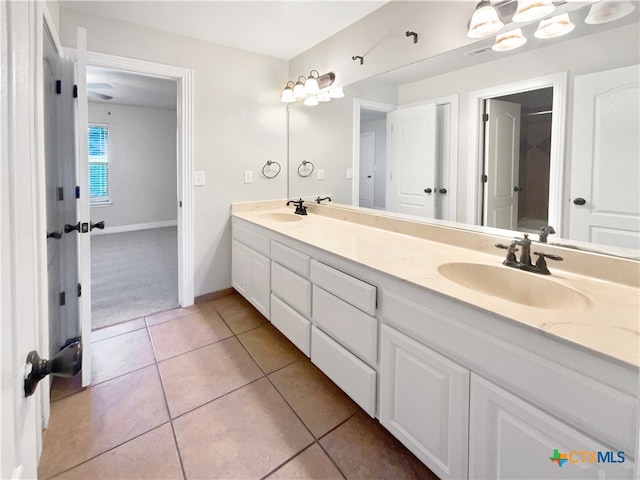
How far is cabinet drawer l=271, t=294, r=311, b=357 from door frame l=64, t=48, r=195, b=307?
1.06m

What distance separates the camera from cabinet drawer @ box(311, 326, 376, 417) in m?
1.44

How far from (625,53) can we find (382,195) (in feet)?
4.37

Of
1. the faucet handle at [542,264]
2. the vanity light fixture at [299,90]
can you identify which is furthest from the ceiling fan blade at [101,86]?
the faucet handle at [542,264]

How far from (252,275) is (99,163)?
5172 mm

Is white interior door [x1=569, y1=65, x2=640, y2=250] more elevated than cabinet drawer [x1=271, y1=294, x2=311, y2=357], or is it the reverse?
white interior door [x1=569, y1=65, x2=640, y2=250]

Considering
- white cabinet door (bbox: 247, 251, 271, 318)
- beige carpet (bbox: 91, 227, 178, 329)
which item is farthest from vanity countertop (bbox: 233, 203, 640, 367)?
beige carpet (bbox: 91, 227, 178, 329)

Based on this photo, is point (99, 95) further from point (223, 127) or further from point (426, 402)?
point (426, 402)

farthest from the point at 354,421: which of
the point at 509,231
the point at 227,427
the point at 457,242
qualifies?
the point at 509,231

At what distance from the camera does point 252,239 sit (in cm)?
261

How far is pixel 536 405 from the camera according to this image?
88 centimetres

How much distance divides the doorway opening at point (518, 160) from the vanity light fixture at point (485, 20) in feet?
1.01

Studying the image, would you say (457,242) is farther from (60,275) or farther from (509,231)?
(60,275)

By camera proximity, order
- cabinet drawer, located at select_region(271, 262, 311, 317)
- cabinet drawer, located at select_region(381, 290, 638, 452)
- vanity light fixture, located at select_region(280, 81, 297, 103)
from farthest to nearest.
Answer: vanity light fixture, located at select_region(280, 81, 297, 103) < cabinet drawer, located at select_region(271, 262, 311, 317) < cabinet drawer, located at select_region(381, 290, 638, 452)

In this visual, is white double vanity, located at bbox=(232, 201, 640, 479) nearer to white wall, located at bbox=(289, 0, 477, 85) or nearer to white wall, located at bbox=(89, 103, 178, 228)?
white wall, located at bbox=(289, 0, 477, 85)
